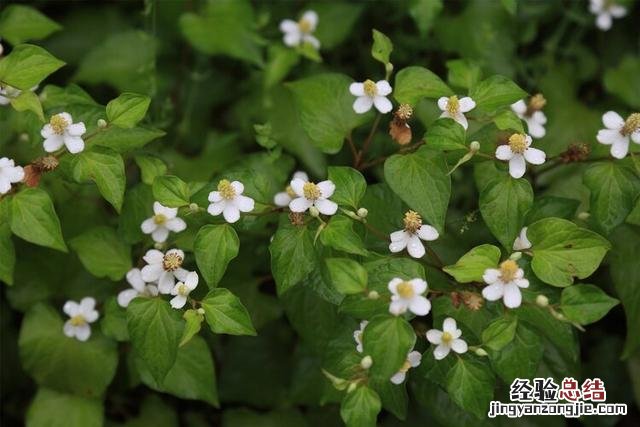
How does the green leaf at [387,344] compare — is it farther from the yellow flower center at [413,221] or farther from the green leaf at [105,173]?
the green leaf at [105,173]

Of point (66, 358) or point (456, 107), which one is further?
point (66, 358)

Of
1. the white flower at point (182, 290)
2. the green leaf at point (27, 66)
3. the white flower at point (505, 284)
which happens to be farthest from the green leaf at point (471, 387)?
the green leaf at point (27, 66)

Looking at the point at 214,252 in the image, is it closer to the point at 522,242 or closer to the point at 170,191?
the point at 170,191

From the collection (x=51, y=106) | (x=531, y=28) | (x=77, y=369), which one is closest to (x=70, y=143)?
(x=51, y=106)

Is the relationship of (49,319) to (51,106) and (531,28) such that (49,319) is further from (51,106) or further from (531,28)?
(531,28)

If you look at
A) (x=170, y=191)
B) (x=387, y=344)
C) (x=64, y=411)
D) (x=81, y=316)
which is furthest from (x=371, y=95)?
(x=64, y=411)

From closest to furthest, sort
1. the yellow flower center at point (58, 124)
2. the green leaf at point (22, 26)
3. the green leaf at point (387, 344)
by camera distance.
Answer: the green leaf at point (387, 344) < the yellow flower center at point (58, 124) < the green leaf at point (22, 26)
